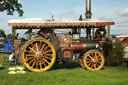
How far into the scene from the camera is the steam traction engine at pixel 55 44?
330 inches

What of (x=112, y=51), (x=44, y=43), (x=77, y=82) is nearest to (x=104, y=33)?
(x=112, y=51)

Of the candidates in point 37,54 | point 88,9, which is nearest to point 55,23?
point 37,54

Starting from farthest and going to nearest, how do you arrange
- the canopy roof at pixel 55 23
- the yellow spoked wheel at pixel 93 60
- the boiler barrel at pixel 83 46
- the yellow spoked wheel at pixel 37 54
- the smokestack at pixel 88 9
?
the smokestack at pixel 88 9 < the boiler barrel at pixel 83 46 < the yellow spoked wheel at pixel 93 60 < the canopy roof at pixel 55 23 < the yellow spoked wheel at pixel 37 54

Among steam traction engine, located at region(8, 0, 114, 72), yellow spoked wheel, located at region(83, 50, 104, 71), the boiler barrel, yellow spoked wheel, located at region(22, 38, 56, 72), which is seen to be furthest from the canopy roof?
yellow spoked wheel, located at region(83, 50, 104, 71)

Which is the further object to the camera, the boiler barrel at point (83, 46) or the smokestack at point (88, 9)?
the smokestack at point (88, 9)

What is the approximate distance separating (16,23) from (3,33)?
15572 millimetres

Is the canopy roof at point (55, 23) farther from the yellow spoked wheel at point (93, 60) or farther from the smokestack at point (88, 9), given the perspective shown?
the smokestack at point (88, 9)

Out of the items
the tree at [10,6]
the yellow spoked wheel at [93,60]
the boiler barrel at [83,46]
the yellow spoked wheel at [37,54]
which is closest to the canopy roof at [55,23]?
the yellow spoked wheel at [37,54]

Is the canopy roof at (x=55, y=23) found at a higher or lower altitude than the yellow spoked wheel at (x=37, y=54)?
higher

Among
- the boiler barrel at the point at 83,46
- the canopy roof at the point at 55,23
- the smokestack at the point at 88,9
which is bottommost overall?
the boiler barrel at the point at 83,46

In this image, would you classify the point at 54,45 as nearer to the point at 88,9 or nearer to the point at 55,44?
the point at 55,44

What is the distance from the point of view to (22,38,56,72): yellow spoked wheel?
27.1 feet

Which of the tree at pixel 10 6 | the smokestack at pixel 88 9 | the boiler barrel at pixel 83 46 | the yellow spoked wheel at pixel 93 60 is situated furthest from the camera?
the tree at pixel 10 6

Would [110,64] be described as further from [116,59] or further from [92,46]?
[92,46]
